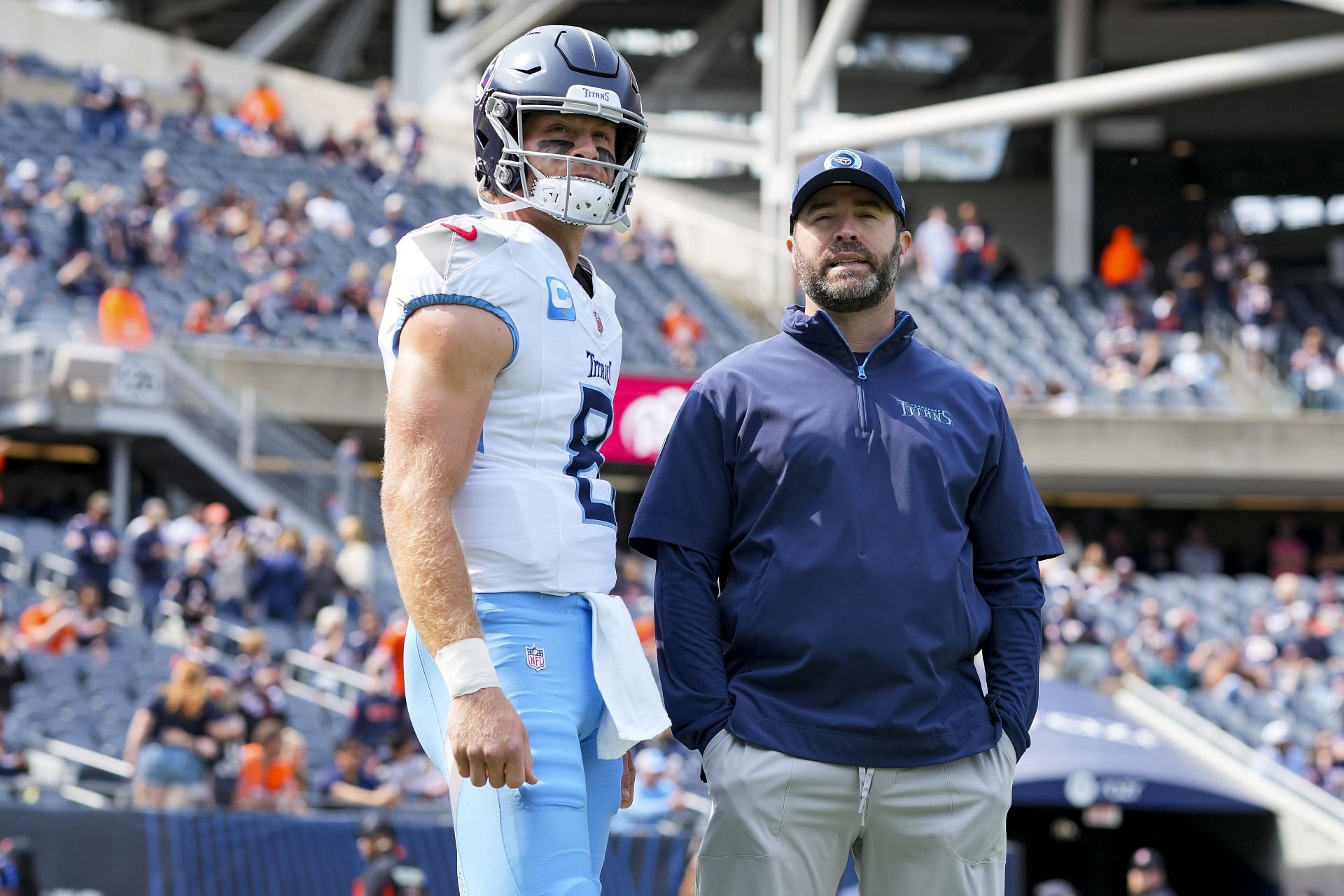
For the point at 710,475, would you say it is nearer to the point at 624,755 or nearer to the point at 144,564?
the point at 624,755

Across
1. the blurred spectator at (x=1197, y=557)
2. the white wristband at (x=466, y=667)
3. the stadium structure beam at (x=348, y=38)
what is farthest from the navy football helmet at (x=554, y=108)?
the stadium structure beam at (x=348, y=38)

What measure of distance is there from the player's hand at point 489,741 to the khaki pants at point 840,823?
1.71 ft

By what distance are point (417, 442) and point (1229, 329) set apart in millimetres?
19213

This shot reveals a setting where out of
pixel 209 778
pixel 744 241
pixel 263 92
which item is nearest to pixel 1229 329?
pixel 744 241

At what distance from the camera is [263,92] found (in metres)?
24.6

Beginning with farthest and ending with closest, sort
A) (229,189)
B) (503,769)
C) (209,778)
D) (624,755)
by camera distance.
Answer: (229,189) → (209,778) → (624,755) → (503,769)

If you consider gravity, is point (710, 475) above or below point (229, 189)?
below

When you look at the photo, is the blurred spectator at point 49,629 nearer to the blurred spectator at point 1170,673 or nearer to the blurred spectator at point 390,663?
the blurred spectator at point 390,663

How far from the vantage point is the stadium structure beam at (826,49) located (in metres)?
23.9

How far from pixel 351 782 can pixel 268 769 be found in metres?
0.60

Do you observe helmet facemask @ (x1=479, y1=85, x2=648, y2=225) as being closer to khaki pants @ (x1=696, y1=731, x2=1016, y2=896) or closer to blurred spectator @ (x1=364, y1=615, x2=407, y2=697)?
khaki pants @ (x1=696, y1=731, x2=1016, y2=896)

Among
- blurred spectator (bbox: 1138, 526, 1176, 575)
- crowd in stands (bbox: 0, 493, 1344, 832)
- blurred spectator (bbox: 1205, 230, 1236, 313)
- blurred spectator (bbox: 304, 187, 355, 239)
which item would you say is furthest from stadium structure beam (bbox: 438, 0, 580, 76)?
crowd in stands (bbox: 0, 493, 1344, 832)

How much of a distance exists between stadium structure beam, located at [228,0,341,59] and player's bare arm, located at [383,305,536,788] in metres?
26.7

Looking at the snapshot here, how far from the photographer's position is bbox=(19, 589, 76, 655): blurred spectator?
1119 cm
